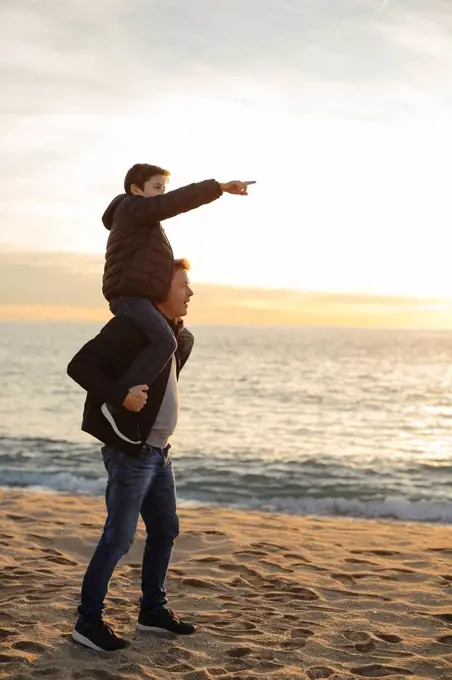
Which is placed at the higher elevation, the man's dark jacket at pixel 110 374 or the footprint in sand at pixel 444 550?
the man's dark jacket at pixel 110 374

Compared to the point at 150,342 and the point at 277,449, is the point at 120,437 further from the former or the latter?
the point at 277,449

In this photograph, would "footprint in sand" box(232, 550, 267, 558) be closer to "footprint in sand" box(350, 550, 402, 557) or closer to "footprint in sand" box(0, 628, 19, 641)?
"footprint in sand" box(350, 550, 402, 557)

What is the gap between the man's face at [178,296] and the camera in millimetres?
4594

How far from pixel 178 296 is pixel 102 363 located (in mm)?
598

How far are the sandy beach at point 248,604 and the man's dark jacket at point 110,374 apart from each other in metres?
1.27

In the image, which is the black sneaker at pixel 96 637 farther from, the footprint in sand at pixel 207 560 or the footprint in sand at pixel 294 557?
the footprint in sand at pixel 294 557

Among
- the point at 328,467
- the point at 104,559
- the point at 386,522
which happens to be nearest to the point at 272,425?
the point at 328,467

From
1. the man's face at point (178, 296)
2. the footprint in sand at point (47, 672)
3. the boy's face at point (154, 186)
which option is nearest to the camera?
the footprint in sand at point (47, 672)

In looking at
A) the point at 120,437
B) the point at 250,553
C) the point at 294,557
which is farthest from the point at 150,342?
the point at 294,557

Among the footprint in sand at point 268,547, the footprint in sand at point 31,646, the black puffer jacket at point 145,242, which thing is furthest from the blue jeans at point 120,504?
the footprint in sand at point 268,547

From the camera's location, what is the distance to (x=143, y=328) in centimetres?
439

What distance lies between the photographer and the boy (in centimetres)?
427

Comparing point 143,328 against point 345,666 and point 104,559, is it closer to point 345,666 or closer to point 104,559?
point 104,559

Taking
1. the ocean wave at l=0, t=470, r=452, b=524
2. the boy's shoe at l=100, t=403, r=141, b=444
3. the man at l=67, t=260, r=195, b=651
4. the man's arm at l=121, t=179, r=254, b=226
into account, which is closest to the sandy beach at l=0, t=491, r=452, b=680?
the man at l=67, t=260, r=195, b=651
